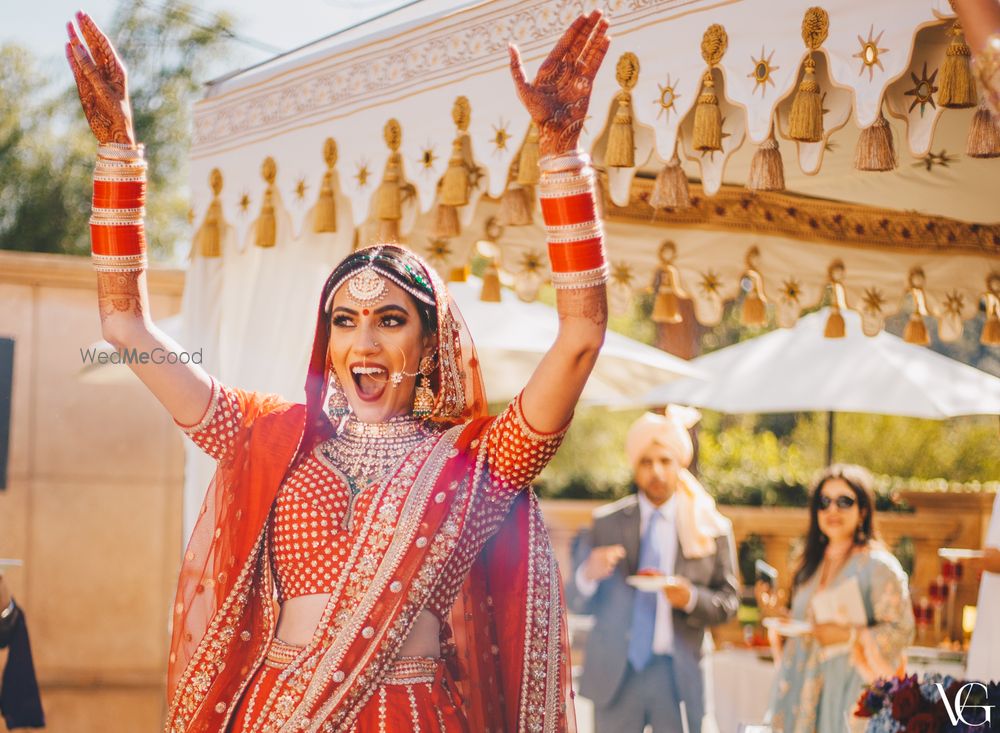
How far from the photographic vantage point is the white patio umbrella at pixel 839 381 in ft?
26.4

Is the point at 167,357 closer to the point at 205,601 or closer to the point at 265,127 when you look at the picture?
the point at 205,601

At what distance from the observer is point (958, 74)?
301 centimetres

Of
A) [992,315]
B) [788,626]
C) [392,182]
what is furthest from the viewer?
[992,315]

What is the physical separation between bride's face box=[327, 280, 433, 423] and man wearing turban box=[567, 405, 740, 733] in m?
3.32

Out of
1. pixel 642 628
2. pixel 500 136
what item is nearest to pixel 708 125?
pixel 500 136

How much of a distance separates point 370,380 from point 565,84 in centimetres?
75

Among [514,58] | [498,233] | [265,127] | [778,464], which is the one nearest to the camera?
[514,58]

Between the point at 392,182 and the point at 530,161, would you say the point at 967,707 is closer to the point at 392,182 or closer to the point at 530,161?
the point at 530,161

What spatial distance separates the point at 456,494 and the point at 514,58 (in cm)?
86

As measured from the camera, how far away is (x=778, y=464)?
744 inches

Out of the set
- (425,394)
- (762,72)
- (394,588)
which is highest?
(762,72)

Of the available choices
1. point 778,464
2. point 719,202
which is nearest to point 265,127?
point 719,202

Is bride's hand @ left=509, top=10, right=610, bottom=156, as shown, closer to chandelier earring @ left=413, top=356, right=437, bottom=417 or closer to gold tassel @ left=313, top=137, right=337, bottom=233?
chandelier earring @ left=413, top=356, right=437, bottom=417

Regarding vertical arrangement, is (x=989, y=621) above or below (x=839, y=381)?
below
